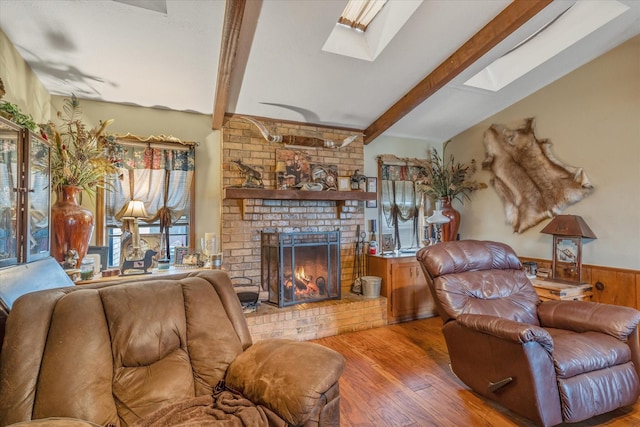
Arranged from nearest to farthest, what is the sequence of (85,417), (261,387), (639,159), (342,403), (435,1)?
(85,417), (261,387), (342,403), (435,1), (639,159)

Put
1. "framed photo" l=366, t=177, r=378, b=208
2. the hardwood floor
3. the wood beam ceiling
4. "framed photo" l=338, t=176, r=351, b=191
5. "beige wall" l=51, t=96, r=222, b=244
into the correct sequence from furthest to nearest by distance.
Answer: "framed photo" l=366, t=177, r=378, b=208 < "framed photo" l=338, t=176, r=351, b=191 < "beige wall" l=51, t=96, r=222, b=244 < the wood beam ceiling < the hardwood floor

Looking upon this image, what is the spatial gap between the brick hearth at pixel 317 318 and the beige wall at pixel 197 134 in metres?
1.17

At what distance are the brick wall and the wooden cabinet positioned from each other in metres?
0.51

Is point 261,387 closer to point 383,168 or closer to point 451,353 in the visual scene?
point 451,353

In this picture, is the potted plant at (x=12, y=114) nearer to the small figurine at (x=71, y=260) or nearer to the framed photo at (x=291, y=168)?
the small figurine at (x=71, y=260)

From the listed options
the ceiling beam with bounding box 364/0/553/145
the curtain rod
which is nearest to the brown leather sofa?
the curtain rod

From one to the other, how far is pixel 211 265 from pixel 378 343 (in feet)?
6.24

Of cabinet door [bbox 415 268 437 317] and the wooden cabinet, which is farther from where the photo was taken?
cabinet door [bbox 415 268 437 317]

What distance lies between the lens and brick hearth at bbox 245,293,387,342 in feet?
9.92

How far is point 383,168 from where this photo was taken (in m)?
4.32

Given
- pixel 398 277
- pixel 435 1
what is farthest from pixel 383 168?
pixel 435 1

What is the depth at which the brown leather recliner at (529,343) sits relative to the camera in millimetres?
1671

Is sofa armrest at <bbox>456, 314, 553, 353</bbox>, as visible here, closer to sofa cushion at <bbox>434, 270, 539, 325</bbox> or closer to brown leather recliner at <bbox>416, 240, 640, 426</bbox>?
brown leather recliner at <bbox>416, 240, 640, 426</bbox>

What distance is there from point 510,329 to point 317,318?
77.8 inches
